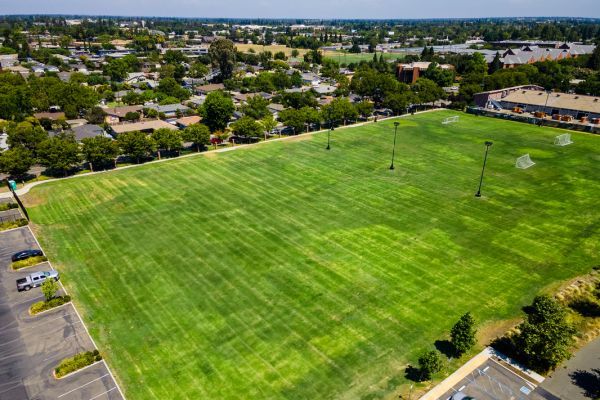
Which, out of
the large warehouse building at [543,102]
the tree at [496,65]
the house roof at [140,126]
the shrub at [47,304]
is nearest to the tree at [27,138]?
the house roof at [140,126]

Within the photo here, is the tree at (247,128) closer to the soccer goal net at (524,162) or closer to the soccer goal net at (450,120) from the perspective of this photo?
the soccer goal net at (450,120)

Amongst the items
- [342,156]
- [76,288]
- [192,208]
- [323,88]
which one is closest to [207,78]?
[323,88]

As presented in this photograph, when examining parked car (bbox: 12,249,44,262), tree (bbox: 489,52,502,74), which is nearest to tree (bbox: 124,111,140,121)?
parked car (bbox: 12,249,44,262)

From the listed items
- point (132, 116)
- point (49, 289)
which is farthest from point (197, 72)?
point (49, 289)

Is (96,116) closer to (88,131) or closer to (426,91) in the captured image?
(88,131)

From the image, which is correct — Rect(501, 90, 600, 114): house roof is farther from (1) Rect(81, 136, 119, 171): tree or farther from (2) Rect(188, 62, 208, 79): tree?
(2) Rect(188, 62, 208, 79): tree

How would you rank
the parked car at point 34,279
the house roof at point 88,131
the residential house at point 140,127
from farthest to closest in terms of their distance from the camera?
the residential house at point 140,127, the house roof at point 88,131, the parked car at point 34,279
